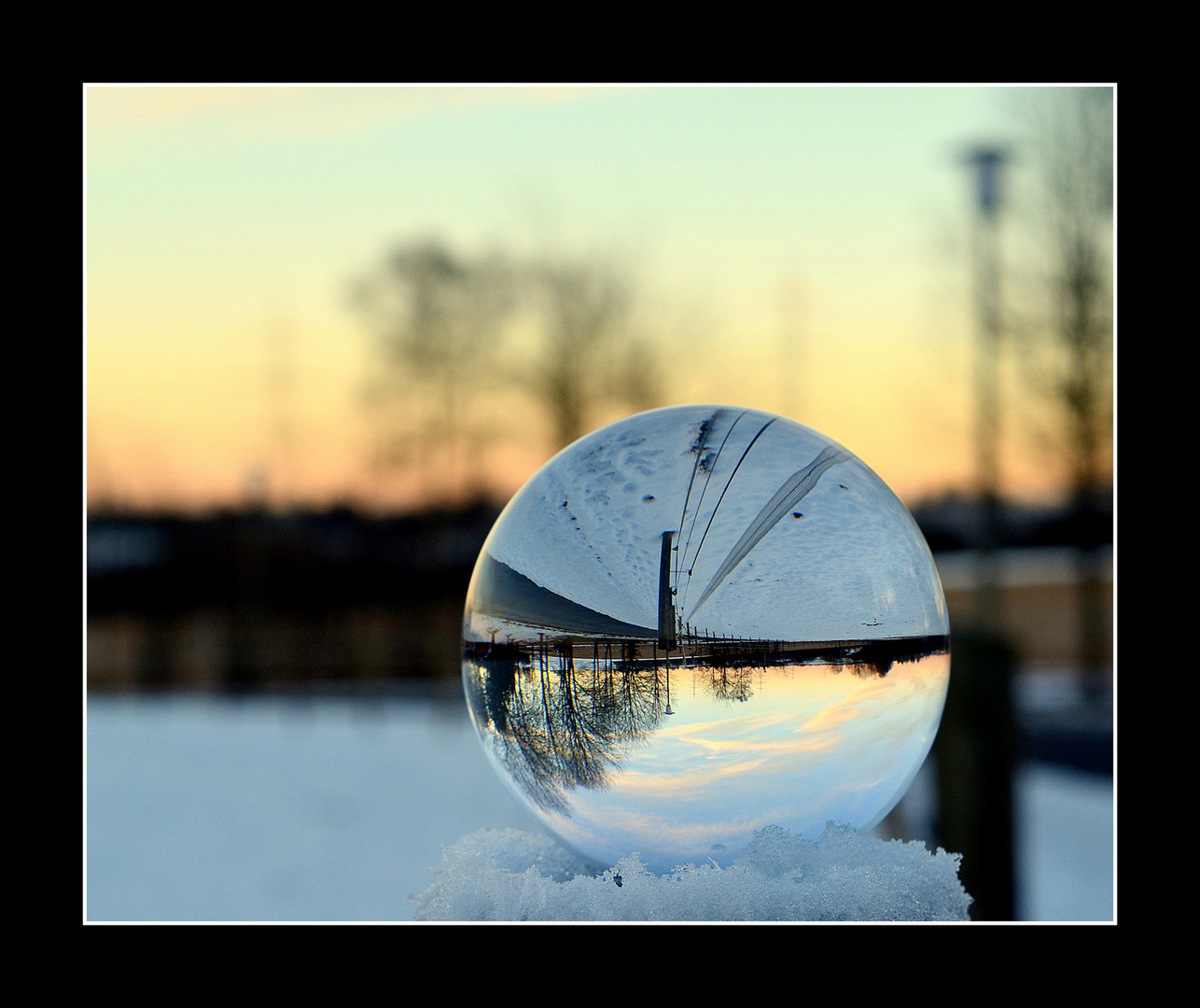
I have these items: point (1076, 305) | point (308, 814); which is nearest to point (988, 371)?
point (1076, 305)

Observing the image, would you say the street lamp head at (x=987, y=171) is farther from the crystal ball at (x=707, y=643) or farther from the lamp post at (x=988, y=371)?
the crystal ball at (x=707, y=643)

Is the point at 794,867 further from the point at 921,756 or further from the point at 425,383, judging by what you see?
the point at 425,383

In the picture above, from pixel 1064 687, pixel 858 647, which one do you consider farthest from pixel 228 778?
pixel 1064 687

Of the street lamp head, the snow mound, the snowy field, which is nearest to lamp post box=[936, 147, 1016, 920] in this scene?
the snowy field

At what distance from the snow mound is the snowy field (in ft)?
6.86

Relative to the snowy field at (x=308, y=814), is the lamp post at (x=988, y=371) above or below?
above

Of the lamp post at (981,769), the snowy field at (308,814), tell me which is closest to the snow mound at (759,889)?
the snowy field at (308,814)

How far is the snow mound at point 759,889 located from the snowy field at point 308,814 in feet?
6.86

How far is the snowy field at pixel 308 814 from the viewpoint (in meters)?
6.36

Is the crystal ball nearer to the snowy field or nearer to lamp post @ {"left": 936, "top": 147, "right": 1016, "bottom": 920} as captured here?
the snowy field

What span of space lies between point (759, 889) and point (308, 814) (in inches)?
271

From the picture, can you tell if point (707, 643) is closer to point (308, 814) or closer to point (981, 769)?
point (981, 769)

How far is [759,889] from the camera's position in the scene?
238cm
